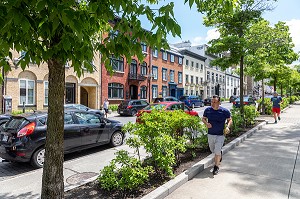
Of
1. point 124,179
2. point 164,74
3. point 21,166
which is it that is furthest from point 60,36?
point 164,74

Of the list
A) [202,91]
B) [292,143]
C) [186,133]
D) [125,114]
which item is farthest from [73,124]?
[202,91]

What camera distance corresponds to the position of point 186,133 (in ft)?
21.2

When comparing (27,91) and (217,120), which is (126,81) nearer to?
(27,91)

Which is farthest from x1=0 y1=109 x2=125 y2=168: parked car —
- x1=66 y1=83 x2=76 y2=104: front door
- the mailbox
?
x1=66 y1=83 x2=76 y2=104: front door

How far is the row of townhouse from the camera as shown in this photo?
62.9 ft

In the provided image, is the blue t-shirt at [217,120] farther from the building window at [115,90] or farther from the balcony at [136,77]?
the balcony at [136,77]

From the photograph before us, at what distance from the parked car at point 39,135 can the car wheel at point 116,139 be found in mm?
336

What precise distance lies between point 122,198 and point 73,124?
382 cm

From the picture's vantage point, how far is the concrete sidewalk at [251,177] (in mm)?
4152

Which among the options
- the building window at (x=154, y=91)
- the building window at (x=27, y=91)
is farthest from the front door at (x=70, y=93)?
the building window at (x=154, y=91)

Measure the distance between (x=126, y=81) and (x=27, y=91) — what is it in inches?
482

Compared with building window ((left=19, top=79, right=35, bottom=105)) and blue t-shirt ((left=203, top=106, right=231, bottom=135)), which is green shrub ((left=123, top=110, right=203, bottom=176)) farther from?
building window ((left=19, top=79, right=35, bottom=105))

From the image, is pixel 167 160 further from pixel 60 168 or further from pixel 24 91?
pixel 24 91

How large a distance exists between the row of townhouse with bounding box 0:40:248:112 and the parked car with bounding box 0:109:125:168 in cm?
167
